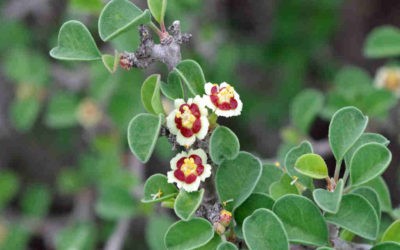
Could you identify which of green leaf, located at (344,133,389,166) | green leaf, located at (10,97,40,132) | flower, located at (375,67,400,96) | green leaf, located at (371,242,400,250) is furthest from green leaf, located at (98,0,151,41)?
green leaf, located at (10,97,40,132)

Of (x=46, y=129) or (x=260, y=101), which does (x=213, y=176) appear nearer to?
(x=260, y=101)

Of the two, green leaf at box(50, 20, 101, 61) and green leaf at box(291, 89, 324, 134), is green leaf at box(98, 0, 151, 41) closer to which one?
green leaf at box(50, 20, 101, 61)

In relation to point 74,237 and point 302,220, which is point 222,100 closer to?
point 302,220

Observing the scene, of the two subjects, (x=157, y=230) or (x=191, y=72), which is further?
(x=157, y=230)

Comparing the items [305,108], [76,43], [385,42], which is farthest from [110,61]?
[385,42]

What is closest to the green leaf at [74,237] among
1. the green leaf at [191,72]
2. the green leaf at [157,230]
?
the green leaf at [157,230]

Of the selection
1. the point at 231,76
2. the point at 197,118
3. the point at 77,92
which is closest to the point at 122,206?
the point at 77,92

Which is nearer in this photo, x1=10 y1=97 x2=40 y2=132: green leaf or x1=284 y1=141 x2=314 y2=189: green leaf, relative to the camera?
x1=284 y1=141 x2=314 y2=189: green leaf
